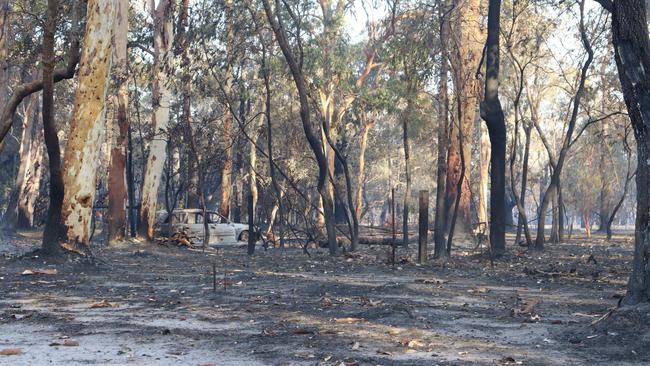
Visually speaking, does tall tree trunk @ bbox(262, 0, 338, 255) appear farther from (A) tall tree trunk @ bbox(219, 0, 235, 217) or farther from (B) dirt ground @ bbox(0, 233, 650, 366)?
(A) tall tree trunk @ bbox(219, 0, 235, 217)

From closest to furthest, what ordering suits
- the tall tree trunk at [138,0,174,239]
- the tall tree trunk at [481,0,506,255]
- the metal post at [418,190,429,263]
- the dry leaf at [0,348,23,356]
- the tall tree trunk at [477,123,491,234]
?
the dry leaf at [0,348,23,356] < the metal post at [418,190,429,263] < the tall tree trunk at [481,0,506,255] < the tall tree trunk at [138,0,174,239] < the tall tree trunk at [477,123,491,234]

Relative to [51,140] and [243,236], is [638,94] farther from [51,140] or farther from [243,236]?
[243,236]

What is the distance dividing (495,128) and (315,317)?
1071 centimetres

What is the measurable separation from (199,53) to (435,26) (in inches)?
352

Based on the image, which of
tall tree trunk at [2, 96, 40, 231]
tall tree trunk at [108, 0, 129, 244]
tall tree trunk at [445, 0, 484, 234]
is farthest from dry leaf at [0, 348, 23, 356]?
tall tree trunk at [2, 96, 40, 231]

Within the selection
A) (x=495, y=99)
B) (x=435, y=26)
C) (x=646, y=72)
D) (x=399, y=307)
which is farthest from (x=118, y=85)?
(x=646, y=72)

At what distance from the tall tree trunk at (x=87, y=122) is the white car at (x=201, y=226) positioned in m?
14.4

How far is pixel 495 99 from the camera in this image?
19.6 meters

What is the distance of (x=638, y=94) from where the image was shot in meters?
9.11

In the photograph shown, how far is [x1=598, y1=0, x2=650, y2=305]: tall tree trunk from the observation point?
905cm

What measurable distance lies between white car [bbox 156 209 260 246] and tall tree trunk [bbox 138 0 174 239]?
3044 mm

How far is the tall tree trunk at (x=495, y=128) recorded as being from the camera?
64.2 feet

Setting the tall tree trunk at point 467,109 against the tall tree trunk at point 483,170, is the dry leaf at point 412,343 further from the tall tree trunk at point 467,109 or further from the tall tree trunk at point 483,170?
the tall tree trunk at point 483,170

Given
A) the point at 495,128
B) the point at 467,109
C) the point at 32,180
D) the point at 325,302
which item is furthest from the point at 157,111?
the point at 325,302
